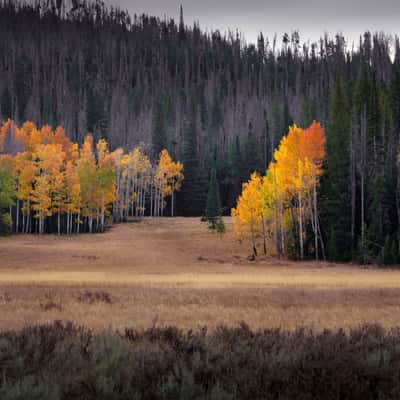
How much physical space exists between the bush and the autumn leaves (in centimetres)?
3620

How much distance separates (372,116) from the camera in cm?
5006

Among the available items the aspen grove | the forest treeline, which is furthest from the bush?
the aspen grove

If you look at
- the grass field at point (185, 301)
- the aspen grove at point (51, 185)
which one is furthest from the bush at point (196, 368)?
the aspen grove at point (51, 185)

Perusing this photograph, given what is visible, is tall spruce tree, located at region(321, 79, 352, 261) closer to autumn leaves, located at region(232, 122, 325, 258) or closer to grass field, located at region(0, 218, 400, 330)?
autumn leaves, located at region(232, 122, 325, 258)

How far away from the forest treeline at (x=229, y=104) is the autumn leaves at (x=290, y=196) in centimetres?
171

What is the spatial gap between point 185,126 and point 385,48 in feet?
284

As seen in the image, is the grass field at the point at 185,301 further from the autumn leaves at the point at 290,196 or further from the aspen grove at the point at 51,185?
the aspen grove at the point at 51,185

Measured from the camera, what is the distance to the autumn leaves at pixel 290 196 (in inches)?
1726

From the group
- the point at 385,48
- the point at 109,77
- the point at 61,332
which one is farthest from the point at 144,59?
the point at 61,332

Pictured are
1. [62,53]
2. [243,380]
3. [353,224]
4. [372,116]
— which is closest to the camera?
[243,380]

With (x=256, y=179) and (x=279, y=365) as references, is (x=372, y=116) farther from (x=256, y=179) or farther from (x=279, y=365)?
(x=279, y=365)

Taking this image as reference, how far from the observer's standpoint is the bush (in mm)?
5762

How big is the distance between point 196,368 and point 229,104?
132579 millimetres

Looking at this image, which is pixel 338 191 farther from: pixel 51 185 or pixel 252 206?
pixel 51 185
